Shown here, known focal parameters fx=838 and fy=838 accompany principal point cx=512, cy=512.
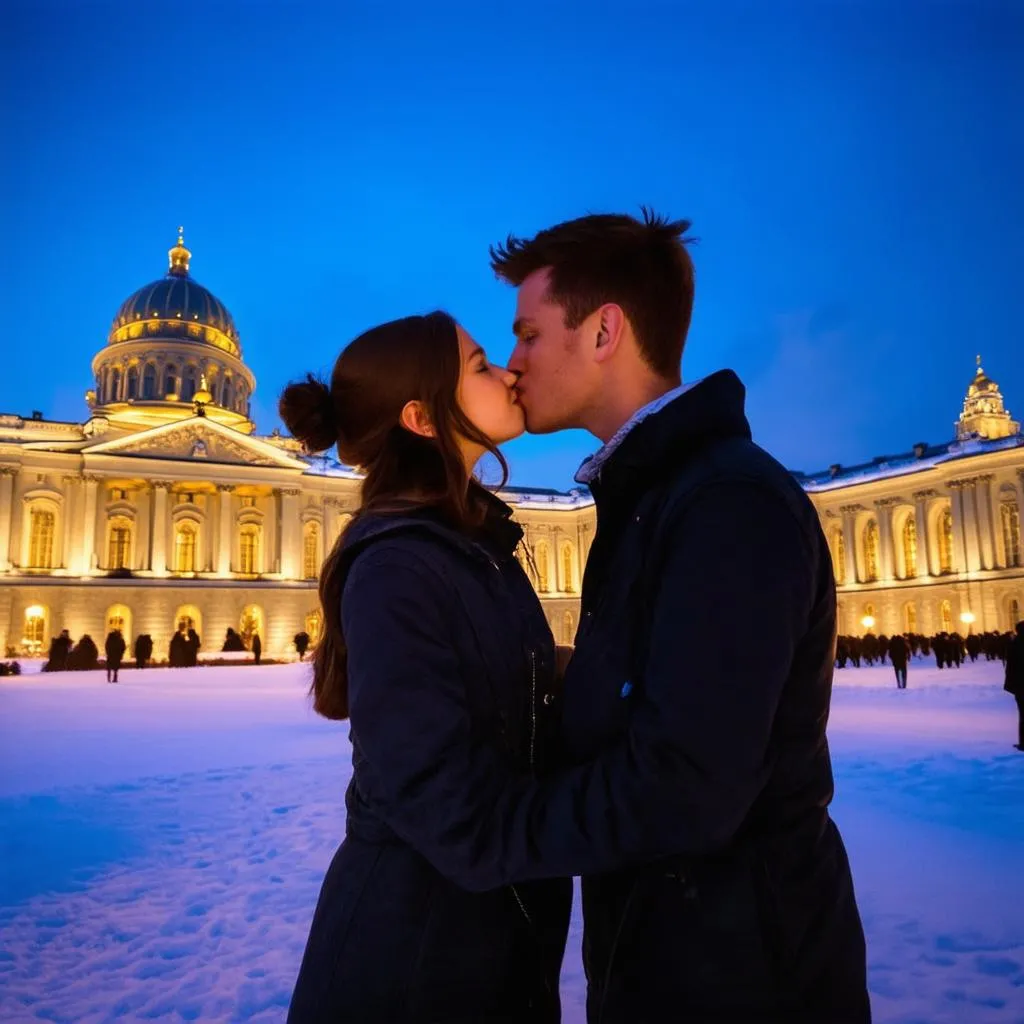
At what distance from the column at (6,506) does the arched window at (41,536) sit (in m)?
1.16

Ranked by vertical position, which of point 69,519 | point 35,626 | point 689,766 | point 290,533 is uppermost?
point 69,519

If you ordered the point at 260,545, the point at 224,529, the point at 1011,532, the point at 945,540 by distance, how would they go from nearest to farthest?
the point at 224,529 → the point at 1011,532 → the point at 260,545 → the point at 945,540

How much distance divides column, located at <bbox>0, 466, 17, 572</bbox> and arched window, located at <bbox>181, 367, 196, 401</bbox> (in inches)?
529

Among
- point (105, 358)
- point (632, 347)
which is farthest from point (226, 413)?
point (632, 347)

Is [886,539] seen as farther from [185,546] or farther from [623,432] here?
[623,432]

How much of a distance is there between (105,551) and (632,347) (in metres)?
49.6

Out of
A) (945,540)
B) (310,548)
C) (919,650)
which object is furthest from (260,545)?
(945,540)

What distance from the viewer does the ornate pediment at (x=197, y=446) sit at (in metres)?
46.5

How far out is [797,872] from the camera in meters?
1.69

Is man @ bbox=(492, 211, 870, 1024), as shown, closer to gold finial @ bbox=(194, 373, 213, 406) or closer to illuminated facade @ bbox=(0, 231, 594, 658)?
illuminated facade @ bbox=(0, 231, 594, 658)

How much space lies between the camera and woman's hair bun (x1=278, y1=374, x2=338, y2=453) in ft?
7.38

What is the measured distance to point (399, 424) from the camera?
215 centimetres

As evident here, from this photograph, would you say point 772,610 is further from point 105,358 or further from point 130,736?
point 105,358

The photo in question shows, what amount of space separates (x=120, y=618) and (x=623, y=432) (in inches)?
1914
